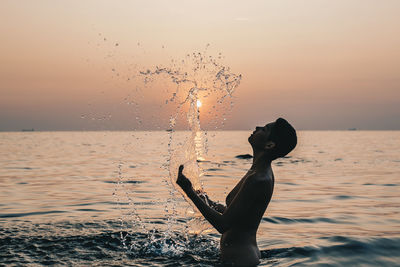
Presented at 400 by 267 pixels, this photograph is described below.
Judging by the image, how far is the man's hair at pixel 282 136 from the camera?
5.58m

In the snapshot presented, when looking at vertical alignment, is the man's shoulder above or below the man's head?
below

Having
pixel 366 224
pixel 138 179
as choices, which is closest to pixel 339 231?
pixel 366 224

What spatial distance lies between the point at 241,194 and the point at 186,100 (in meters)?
2.40

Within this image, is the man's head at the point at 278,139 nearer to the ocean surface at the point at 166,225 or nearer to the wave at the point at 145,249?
the ocean surface at the point at 166,225

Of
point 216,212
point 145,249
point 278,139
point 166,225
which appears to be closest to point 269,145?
point 278,139

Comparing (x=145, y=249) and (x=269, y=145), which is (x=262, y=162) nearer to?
(x=269, y=145)

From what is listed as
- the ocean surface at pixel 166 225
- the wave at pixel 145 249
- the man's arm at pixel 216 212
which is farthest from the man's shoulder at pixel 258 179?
the wave at pixel 145 249

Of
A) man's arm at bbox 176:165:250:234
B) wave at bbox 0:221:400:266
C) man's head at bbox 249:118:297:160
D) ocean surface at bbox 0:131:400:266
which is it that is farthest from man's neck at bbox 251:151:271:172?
wave at bbox 0:221:400:266

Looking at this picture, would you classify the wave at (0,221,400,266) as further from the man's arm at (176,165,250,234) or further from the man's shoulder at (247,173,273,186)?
the man's shoulder at (247,173,273,186)

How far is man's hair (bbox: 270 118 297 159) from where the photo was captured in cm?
558

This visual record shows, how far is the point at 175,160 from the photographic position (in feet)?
21.3

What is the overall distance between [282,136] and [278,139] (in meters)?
0.07

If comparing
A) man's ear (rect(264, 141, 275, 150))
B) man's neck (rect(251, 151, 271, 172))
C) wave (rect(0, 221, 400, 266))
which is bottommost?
wave (rect(0, 221, 400, 266))

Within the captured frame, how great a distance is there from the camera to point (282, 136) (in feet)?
18.3
